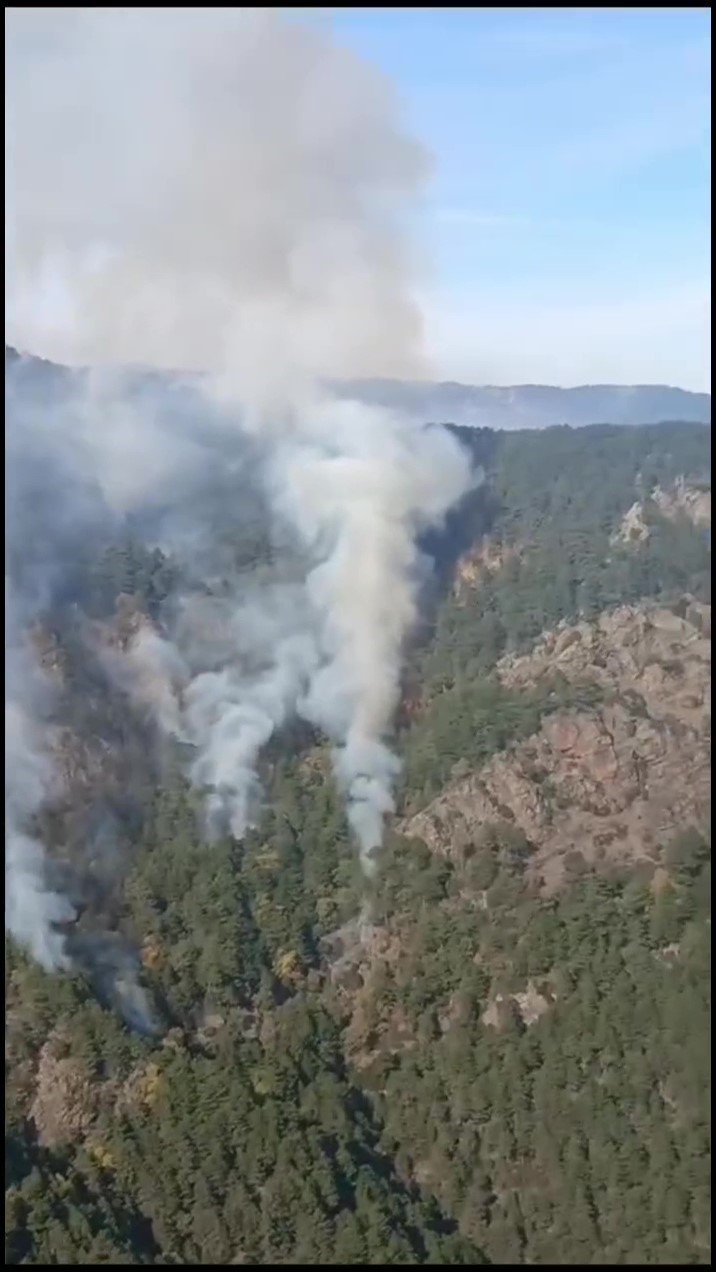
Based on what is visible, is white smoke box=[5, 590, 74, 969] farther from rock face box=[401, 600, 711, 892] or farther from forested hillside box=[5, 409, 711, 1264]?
rock face box=[401, 600, 711, 892]

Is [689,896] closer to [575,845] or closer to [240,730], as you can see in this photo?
[575,845]

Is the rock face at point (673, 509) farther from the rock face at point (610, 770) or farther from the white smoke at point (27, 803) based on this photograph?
the white smoke at point (27, 803)

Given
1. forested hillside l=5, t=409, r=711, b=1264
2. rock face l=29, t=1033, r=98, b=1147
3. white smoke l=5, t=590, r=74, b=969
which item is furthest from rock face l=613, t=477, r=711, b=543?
rock face l=29, t=1033, r=98, b=1147

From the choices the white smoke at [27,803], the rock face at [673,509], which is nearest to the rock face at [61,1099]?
the white smoke at [27,803]

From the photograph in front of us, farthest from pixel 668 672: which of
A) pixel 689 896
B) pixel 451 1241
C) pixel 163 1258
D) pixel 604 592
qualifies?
pixel 163 1258

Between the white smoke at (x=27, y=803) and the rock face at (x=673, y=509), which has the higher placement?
the rock face at (x=673, y=509)

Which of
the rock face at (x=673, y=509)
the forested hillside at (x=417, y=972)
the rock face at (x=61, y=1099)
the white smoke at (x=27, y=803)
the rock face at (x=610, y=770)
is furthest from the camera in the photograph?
the rock face at (x=673, y=509)
